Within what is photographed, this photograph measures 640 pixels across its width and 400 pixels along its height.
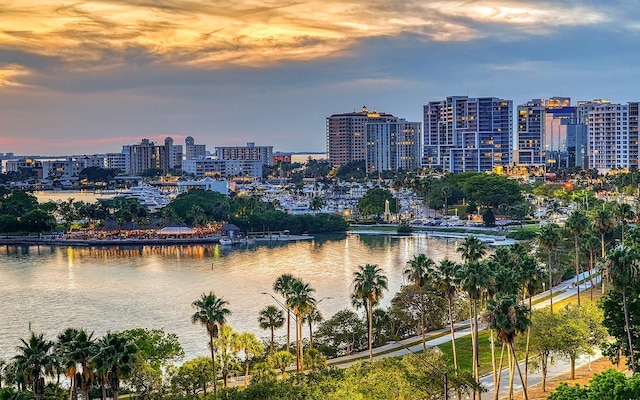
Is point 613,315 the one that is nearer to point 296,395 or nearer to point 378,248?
point 296,395

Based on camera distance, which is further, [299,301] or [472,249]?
[472,249]

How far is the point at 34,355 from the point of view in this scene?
27.0m

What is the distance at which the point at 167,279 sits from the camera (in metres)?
79.4

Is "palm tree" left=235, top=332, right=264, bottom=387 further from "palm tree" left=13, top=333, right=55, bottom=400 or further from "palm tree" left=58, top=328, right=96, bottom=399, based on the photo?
"palm tree" left=13, top=333, right=55, bottom=400

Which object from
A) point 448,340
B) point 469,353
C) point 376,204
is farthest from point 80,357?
point 376,204

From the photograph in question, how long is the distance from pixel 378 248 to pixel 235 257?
19.6m

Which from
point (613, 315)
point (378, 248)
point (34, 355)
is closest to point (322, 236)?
point (378, 248)

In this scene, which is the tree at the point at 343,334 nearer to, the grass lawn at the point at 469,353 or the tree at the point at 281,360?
the grass lawn at the point at 469,353

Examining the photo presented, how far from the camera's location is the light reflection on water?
189ft

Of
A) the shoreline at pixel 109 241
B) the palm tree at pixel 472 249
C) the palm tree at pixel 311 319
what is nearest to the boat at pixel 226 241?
the shoreline at pixel 109 241

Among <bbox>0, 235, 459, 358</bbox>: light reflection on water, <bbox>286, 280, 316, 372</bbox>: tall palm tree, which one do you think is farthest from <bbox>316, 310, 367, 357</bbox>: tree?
<bbox>0, 235, 459, 358</bbox>: light reflection on water

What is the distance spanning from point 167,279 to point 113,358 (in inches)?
2115

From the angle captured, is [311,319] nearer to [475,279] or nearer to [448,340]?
[448,340]

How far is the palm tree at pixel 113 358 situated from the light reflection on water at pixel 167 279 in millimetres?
19332
